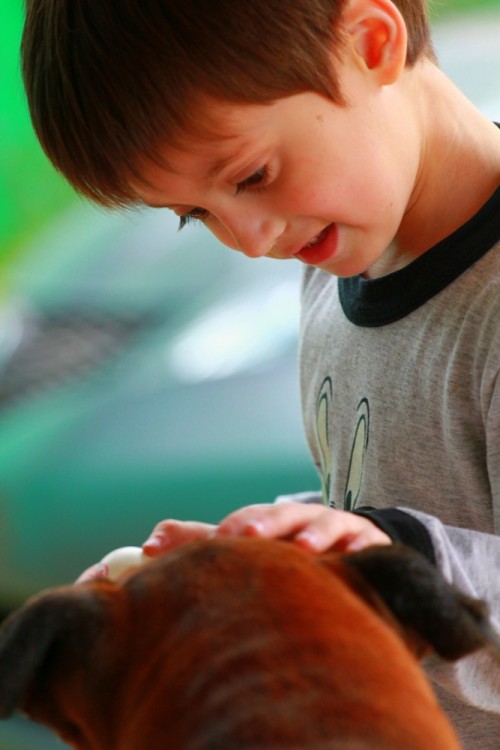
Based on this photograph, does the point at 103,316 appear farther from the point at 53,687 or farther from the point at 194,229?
the point at 53,687

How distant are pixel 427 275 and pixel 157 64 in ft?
0.79

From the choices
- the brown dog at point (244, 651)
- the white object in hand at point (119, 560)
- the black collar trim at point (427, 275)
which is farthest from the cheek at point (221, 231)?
the brown dog at point (244, 651)

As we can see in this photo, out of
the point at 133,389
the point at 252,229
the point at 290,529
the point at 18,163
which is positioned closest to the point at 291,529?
the point at 290,529

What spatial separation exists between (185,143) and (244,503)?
798mm

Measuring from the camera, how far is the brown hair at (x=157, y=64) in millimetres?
587

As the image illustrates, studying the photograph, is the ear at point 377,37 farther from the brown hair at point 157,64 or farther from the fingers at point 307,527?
the fingers at point 307,527

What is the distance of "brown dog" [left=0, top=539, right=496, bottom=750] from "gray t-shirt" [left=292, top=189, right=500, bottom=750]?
0.64 feet

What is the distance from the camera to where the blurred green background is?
1.85 meters

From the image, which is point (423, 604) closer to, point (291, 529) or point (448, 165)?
point (291, 529)

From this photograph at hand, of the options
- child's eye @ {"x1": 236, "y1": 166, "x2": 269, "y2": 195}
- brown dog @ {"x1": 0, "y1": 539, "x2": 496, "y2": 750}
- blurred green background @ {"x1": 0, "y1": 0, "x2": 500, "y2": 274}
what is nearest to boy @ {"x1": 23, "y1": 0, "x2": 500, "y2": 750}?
child's eye @ {"x1": 236, "y1": 166, "x2": 269, "y2": 195}

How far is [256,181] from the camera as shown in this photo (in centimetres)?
63

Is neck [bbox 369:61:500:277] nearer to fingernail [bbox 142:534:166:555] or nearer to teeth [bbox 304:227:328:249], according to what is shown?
teeth [bbox 304:227:328:249]

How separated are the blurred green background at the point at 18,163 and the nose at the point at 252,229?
1284mm

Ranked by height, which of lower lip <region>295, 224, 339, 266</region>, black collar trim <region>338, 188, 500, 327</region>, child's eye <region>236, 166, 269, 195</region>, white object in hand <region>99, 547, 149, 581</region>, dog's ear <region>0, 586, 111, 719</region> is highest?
child's eye <region>236, 166, 269, 195</region>
